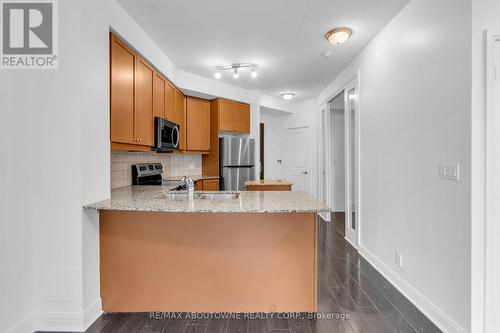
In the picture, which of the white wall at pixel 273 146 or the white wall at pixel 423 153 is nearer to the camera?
the white wall at pixel 423 153

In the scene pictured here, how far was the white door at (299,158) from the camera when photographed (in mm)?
6256

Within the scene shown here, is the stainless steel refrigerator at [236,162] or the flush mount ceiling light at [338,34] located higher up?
the flush mount ceiling light at [338,34]

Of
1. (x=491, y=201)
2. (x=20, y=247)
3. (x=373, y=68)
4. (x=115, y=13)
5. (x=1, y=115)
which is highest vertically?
(x=115, y=13)

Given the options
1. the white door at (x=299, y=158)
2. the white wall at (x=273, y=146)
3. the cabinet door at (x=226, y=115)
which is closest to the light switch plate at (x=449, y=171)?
the cabinet door at (x=226, y=115)

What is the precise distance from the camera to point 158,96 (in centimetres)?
334

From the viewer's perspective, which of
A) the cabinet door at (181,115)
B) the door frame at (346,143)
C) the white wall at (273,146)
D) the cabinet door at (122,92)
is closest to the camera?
the cabinet door at (122,92)

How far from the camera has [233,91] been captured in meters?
4.89

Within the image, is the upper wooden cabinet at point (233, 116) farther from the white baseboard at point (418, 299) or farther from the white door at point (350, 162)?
the white baseboard at point (418, 299)

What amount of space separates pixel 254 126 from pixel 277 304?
12.1ft

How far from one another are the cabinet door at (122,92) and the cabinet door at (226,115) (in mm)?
2106

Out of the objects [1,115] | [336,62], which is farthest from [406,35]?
[1,115]

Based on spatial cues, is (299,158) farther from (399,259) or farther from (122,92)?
(122,92)

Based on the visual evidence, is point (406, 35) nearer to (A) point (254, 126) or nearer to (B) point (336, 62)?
(B) point (336, 62)

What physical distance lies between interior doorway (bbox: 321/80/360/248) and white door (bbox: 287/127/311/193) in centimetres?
59
